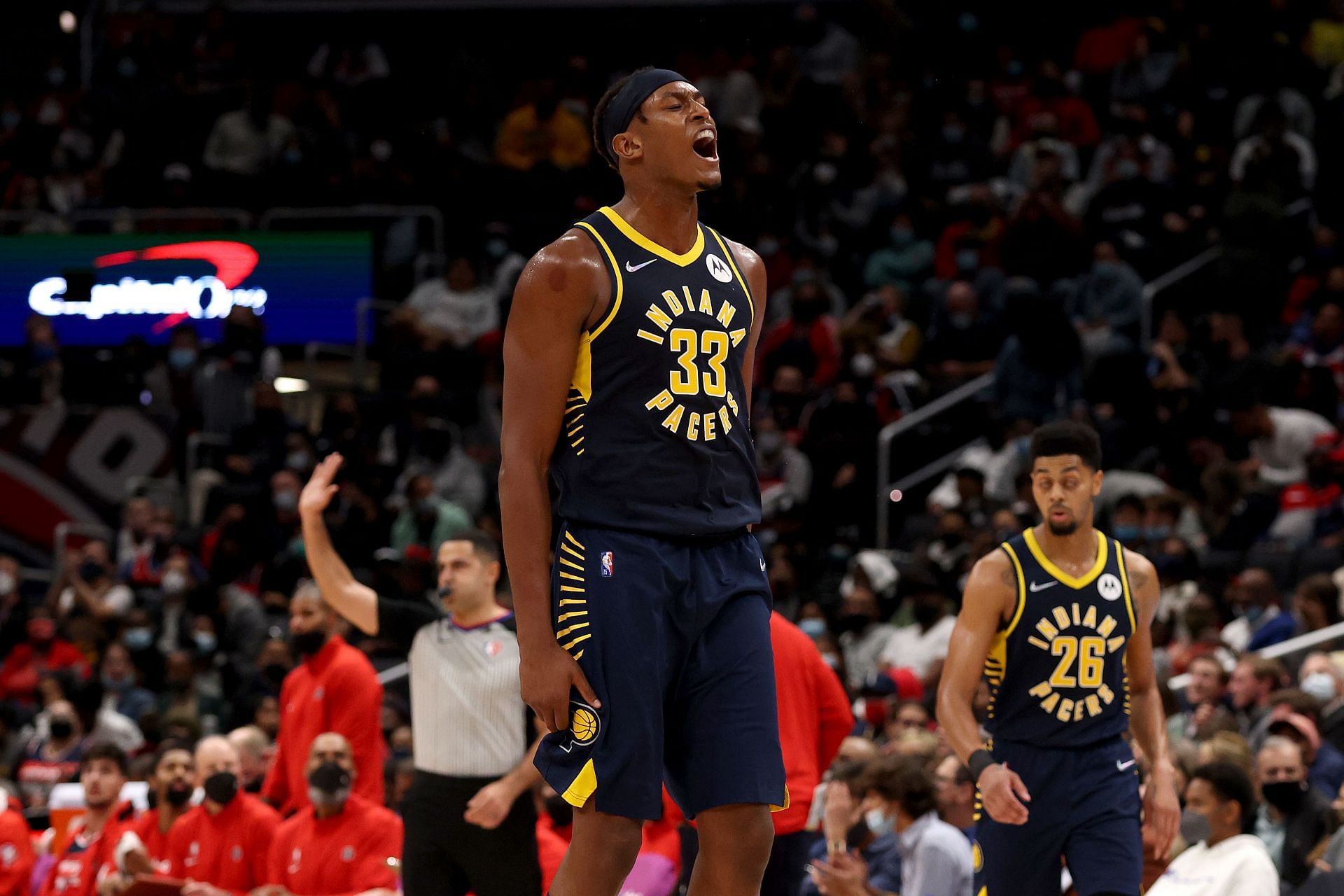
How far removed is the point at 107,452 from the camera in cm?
1694

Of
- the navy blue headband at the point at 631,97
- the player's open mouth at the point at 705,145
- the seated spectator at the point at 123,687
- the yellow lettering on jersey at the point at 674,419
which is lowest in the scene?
the seated spectator at the point at 123,687

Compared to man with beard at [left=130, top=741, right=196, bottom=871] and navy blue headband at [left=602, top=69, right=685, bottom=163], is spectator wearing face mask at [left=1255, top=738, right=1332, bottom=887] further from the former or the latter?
man with beard at [left=130, top=741, right=196, bottom=871]

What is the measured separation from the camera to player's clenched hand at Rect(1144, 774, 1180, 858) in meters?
5.90

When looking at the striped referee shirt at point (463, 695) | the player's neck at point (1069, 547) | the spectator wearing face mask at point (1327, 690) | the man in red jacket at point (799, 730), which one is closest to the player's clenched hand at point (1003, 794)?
the player's neck at point (1069, 547)

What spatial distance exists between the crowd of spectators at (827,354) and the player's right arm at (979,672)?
2.84m

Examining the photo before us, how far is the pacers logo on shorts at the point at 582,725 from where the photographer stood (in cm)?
388

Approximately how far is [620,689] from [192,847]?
252 inches

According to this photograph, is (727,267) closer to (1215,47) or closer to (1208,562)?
(1208,562)

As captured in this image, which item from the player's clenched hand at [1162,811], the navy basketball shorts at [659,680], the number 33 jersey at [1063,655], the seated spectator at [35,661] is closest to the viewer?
the navy basketball shorts at [659,680]

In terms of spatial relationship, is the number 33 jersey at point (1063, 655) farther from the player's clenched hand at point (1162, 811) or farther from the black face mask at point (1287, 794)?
the black face mask at point (1287, 794)

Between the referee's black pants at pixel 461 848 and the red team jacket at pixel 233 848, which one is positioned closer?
the referee's black pants at pixel 461 848

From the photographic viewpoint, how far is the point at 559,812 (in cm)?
919

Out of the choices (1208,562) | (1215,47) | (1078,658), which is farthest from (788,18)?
(1078,658)

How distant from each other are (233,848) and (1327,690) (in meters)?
5.63
